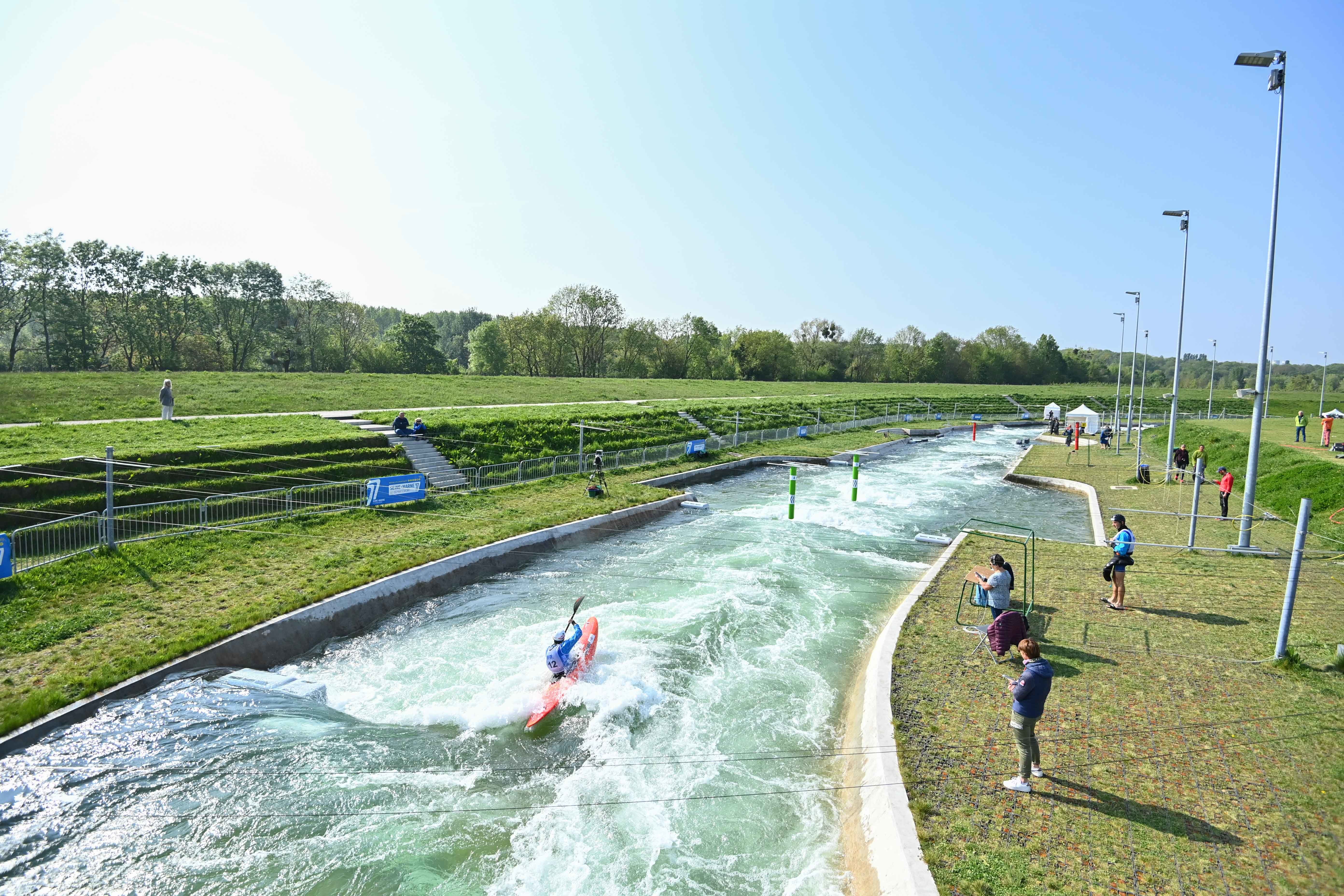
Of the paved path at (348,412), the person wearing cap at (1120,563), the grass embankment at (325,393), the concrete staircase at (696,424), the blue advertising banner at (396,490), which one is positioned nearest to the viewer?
the person wearing cap at (1120,563)

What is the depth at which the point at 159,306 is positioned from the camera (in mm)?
65750

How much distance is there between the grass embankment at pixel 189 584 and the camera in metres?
11.9

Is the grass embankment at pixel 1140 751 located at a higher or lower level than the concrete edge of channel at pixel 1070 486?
higher

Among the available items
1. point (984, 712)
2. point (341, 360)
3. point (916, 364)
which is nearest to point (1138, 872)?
point (984, 712)

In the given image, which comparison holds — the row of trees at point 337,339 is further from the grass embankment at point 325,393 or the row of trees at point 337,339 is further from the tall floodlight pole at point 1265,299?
the tall floodlight pole at point 1265,299

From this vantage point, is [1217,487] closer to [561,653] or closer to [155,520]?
[561,653]

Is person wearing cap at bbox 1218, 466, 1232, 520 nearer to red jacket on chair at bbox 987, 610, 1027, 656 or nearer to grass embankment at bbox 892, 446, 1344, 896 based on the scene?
grass embankment at bbox 892, 446, 1344, 896

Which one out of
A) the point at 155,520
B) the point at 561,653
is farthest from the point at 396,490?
the point at 561,653

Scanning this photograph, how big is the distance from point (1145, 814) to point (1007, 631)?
4.36 meters

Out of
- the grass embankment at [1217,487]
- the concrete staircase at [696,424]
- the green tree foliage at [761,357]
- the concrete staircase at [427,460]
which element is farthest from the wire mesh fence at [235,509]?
the green tree foliage at [761,357]

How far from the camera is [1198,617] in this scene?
46.6 ft

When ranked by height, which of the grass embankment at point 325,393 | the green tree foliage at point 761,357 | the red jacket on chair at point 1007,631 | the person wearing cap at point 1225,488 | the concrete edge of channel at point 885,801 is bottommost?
the concrete edge of channel at point 885,801

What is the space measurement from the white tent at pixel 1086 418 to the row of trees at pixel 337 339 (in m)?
5.75

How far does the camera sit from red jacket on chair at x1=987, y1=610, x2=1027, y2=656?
1206cm
